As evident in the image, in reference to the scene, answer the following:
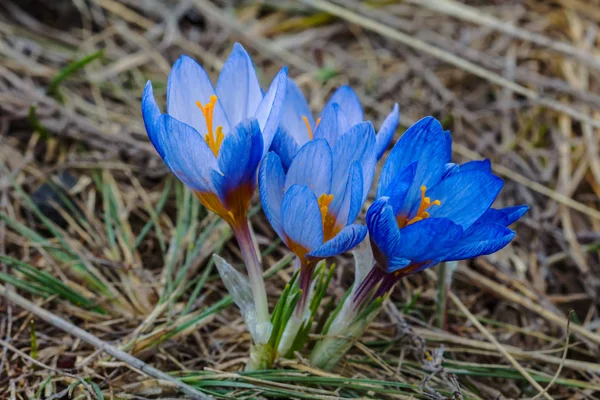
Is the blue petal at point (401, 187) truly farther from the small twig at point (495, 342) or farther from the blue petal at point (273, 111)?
the small twig at point (495, 342)

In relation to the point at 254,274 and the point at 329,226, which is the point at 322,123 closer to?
the point at 329,226

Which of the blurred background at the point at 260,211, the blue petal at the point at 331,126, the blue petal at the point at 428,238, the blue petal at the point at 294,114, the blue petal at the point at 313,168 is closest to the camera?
the blue petal at the point at 428,238

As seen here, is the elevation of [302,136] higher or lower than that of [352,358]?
higher

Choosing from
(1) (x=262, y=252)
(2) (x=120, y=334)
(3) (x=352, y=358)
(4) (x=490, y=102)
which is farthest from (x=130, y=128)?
(4) (x=490, y=102)

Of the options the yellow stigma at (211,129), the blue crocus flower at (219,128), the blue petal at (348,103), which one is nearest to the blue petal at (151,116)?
the blue crocus flower at (219,128)

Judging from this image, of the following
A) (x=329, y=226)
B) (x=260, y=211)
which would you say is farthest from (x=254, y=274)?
(x=260, y=211)

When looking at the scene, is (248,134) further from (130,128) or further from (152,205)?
(130,128)
